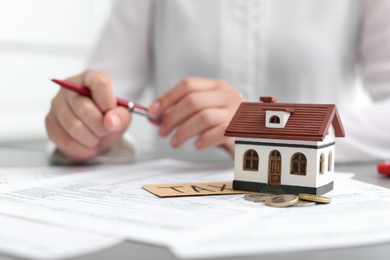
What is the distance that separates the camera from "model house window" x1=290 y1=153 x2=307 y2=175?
0.62m

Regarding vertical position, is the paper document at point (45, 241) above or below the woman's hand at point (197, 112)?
below

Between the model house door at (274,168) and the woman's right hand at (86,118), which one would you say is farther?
the woman's right hand at (86,118)

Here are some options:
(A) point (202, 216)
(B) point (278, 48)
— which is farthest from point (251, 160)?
(B) point (278, 48)

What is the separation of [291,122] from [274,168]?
0.18 feet

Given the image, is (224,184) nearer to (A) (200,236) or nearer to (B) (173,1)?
(A) (200,236)

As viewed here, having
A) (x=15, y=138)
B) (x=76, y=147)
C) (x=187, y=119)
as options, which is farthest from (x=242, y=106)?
(x=15, y=138)

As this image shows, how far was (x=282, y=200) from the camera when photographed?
57 centimetres

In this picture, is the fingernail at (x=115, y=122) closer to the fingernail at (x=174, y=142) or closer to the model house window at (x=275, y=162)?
the fingernail at (x=174, y=142)

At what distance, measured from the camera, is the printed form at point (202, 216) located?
43cm

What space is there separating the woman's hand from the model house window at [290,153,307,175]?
0.74ft

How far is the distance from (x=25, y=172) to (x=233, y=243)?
1.50ft

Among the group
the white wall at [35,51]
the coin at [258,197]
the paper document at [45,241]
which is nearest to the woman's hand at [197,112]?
the coin at [258,197]

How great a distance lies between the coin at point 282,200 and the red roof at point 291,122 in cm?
7

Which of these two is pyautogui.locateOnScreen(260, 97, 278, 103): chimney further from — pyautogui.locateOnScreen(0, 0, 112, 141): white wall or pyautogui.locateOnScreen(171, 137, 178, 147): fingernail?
pyautogui.locateOnScreen(0, 0, 112, 141): white wall
